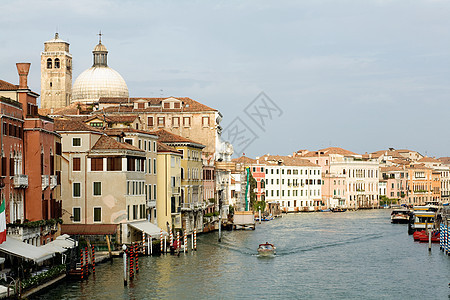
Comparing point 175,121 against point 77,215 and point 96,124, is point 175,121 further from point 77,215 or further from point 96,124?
point 77,215

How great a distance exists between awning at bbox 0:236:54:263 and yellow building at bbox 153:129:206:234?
22.2 meters

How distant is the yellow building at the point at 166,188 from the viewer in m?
46.4

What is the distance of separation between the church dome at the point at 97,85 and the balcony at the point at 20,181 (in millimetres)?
46524

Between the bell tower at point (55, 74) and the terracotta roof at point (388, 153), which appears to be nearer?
the bell tower at point (55, 74)

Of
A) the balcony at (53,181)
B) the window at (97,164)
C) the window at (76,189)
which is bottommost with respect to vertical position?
the window at (76,189)

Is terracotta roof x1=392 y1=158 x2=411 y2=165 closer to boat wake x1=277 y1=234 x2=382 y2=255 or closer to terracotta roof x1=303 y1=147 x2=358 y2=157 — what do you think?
terracotta roof x1=303 y1=147 x2=358 y2=157

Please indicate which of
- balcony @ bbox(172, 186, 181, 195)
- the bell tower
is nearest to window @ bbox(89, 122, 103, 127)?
balcony @ bbox(172, 186, 181, 195)

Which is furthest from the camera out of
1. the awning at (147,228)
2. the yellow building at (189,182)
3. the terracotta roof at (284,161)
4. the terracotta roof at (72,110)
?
the terracotta roof at (284,161)

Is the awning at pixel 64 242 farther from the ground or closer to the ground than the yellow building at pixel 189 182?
closer to the ground

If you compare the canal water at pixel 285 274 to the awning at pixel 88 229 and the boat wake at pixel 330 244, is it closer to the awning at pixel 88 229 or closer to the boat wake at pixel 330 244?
the boat wake at pixel 330 244

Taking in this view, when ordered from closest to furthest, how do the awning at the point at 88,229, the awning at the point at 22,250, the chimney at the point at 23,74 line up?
the awning at the point at 22,250, the chimney at the point at 23,74, the awning at the point at 88,229

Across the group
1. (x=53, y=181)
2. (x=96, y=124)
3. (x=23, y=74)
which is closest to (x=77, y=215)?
(x=53, y=181)

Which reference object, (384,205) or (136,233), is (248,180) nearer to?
(136,233)

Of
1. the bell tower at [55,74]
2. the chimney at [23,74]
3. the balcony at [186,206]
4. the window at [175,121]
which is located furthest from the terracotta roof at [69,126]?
the bell tower at [55,74]
